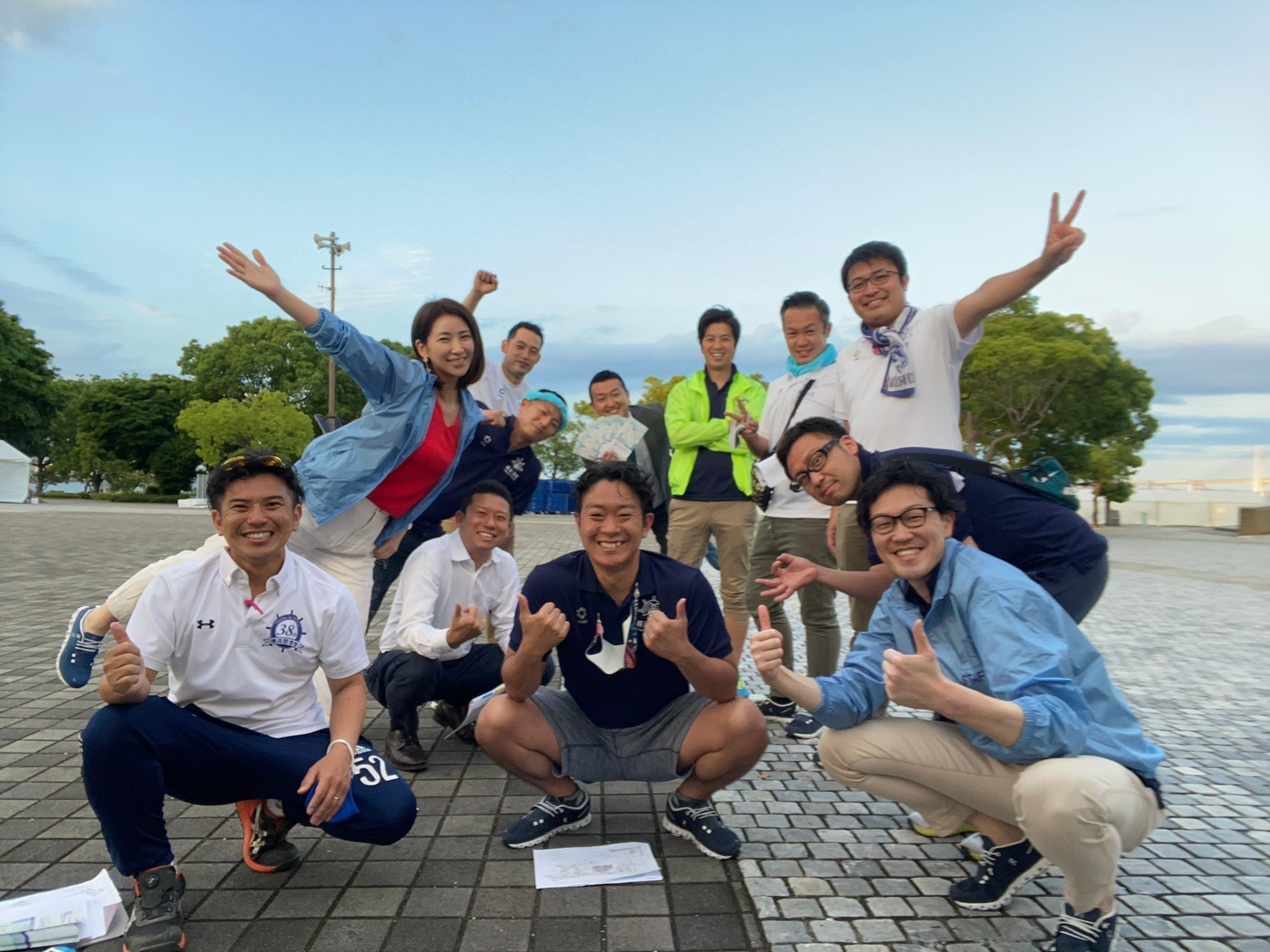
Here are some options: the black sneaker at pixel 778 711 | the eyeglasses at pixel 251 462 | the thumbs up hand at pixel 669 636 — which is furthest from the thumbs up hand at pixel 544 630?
the black sneaker at pixel 778 711

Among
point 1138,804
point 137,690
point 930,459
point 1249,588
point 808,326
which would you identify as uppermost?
point 808,326

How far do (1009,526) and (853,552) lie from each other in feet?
3.35

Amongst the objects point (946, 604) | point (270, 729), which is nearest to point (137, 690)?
point (270, 729)

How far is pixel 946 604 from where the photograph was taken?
9.00 feet

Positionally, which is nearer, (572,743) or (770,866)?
(770,866)

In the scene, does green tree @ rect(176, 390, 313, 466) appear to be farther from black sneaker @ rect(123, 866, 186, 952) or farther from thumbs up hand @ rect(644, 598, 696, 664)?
thumbs up hand @ rect(644, 598, 696, 664)

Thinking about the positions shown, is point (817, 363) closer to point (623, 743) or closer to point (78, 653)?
point (623, 743)

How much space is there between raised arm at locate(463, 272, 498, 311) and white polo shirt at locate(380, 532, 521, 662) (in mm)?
1947

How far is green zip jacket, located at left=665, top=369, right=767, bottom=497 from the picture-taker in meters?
5.33

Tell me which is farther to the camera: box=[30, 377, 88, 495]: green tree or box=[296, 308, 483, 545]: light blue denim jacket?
box=[30, 377, 88, 495]: green tree

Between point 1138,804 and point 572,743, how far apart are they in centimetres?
189

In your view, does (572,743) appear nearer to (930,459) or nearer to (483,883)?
(483,883)

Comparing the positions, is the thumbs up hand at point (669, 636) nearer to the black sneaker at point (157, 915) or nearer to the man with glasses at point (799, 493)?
the black sneaker at point (157, 915)

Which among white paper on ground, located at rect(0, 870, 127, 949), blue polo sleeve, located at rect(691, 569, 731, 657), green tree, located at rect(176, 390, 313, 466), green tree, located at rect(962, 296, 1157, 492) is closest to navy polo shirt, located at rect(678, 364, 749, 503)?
blue polo sleeve, located at rect(691, 569, 731, 657)
